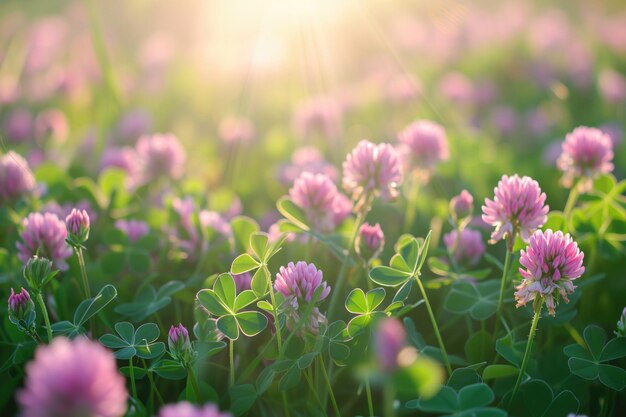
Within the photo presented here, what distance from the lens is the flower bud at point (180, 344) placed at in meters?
1.03

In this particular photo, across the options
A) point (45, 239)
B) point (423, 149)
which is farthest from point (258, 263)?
point (423, 149)

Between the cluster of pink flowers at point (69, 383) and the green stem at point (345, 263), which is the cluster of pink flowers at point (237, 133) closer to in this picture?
the green stem at point (345, 263)

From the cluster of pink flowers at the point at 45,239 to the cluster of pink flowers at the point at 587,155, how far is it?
49.5 inches

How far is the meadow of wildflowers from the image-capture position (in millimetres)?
1098

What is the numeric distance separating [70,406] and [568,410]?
868mm

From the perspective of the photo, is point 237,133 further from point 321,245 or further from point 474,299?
point 474,299

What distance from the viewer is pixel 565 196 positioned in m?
2.18

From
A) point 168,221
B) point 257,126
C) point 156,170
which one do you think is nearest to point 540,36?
point 257,126

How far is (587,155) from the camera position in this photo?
157 cm

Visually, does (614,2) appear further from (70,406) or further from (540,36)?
(70,406)

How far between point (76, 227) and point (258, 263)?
13.9 inches

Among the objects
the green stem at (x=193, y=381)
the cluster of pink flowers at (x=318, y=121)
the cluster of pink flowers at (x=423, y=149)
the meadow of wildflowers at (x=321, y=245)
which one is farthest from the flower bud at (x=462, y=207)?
the cluster of pink flowers at (x=318, y=121)

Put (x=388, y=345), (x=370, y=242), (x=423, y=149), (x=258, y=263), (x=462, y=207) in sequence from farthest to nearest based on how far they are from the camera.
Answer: (x=423, y=149), (x=462, y=207), (x=370, y=242), (x=258, y=263), (x=388, y=345)

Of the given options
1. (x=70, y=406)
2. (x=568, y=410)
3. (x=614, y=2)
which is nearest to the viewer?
(x=70, y=406)
